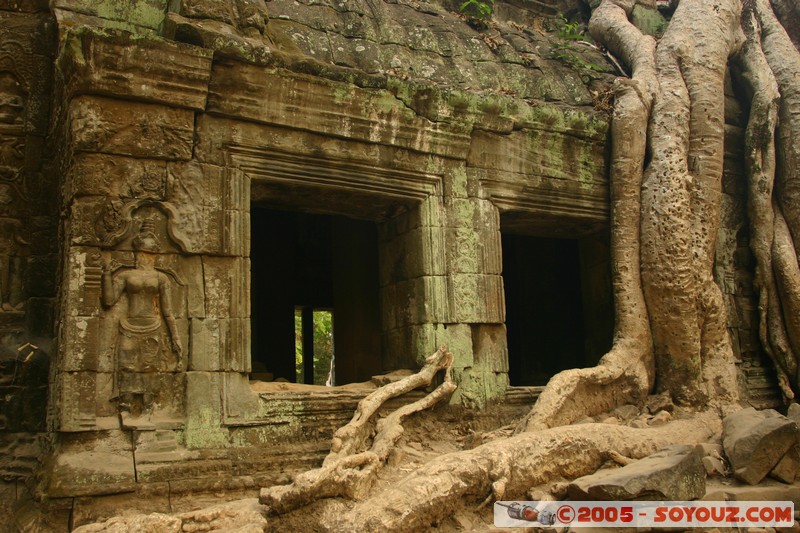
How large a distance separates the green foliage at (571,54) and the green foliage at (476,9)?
2.30 feet

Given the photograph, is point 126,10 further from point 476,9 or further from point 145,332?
point 476,9

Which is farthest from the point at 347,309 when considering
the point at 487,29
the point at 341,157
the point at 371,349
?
the point at 487,29

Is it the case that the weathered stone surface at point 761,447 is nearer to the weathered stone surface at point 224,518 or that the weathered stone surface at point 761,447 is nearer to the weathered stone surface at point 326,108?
the weathered stone surface at point 224,518

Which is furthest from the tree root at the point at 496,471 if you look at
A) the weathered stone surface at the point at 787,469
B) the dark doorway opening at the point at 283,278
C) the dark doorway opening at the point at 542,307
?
the dark doorway opening at the point at 283,278

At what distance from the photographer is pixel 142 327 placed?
13.7 feet

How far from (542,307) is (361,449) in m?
4.70

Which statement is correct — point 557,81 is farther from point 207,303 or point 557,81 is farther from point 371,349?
point 207,303

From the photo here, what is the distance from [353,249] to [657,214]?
2803mm

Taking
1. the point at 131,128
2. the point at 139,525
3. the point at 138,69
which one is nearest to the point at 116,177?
the point at 131,128

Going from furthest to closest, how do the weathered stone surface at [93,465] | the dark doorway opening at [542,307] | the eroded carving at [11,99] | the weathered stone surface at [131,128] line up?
the dark doorway opening at [542,307] < the eroded carving at [11,99] < the weathered stone surface at [131,128] < the weathered stone surface at [93,465]

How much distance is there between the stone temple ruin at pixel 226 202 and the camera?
410 cm

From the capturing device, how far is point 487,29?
260 inches

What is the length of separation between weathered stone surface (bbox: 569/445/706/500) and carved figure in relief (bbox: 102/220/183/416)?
2.34 meters

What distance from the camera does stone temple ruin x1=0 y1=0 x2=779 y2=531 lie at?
4.10m
